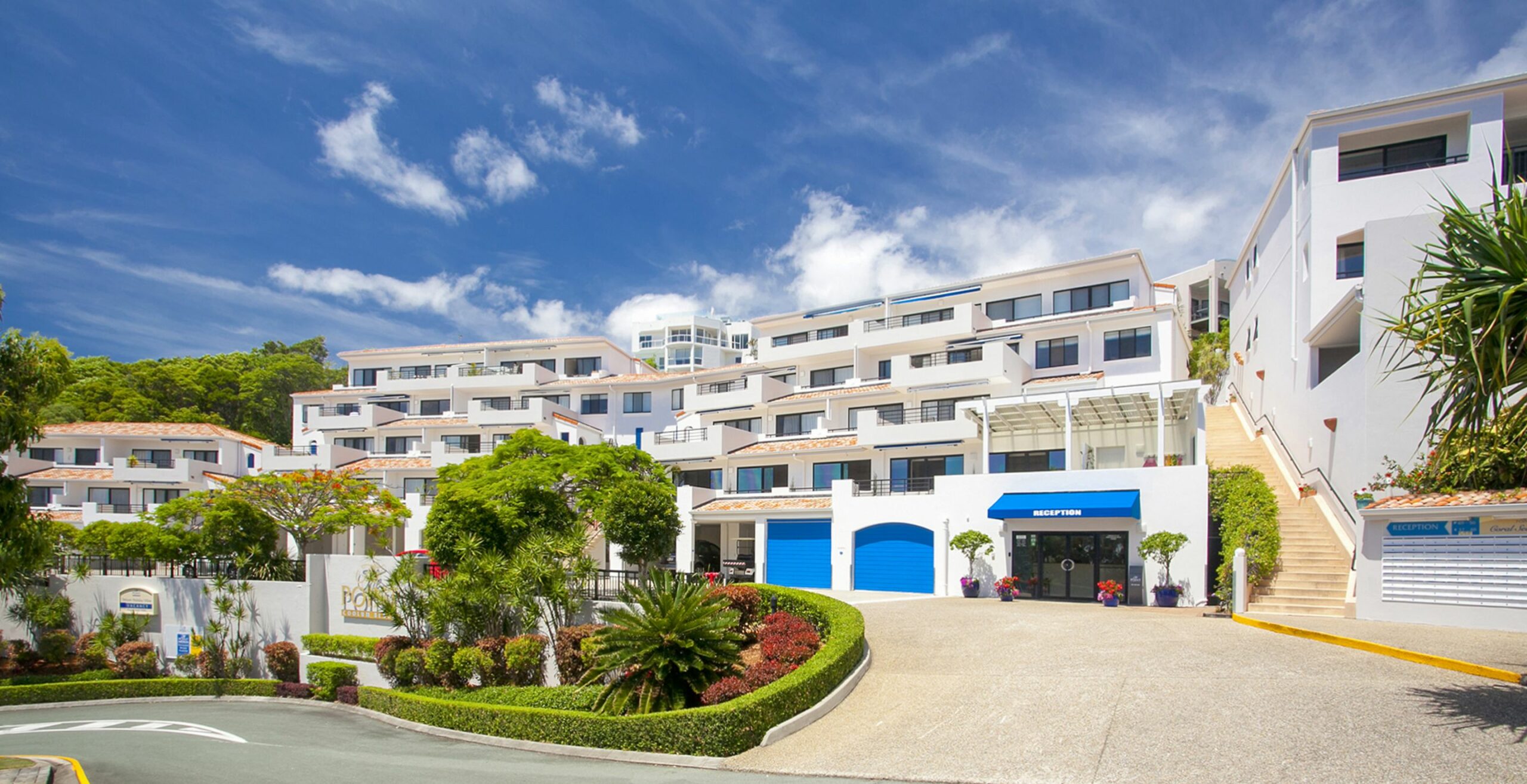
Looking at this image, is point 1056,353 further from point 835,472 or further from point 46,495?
point 46,495

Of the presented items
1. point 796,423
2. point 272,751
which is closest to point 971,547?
point 796,423

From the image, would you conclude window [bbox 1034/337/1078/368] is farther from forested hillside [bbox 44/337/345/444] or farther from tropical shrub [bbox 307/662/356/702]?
forested hillside [bbox 44/337/345/444]

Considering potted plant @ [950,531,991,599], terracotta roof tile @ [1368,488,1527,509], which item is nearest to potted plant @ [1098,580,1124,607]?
potted plant @ [950,531,991,599]

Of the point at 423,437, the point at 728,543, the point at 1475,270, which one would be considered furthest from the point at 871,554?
the point at 423,437

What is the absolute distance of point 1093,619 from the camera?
21.2m

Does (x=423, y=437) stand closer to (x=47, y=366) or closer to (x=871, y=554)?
(x=871, y=554)

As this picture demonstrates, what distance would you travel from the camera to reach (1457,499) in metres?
18.2

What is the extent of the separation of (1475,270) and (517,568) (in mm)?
21910

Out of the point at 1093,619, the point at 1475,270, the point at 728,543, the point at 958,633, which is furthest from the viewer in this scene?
the point at 728,543

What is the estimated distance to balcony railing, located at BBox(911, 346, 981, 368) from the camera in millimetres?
41219

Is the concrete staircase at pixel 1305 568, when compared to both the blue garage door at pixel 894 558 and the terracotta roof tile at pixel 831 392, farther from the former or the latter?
the terracotta roof tile at pixel 831 392

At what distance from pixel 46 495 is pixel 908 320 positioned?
55.0m

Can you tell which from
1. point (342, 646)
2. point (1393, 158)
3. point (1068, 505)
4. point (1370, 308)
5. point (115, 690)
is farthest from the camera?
point (115, 690)

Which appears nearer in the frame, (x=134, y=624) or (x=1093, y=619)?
(x=1093, y=619)
